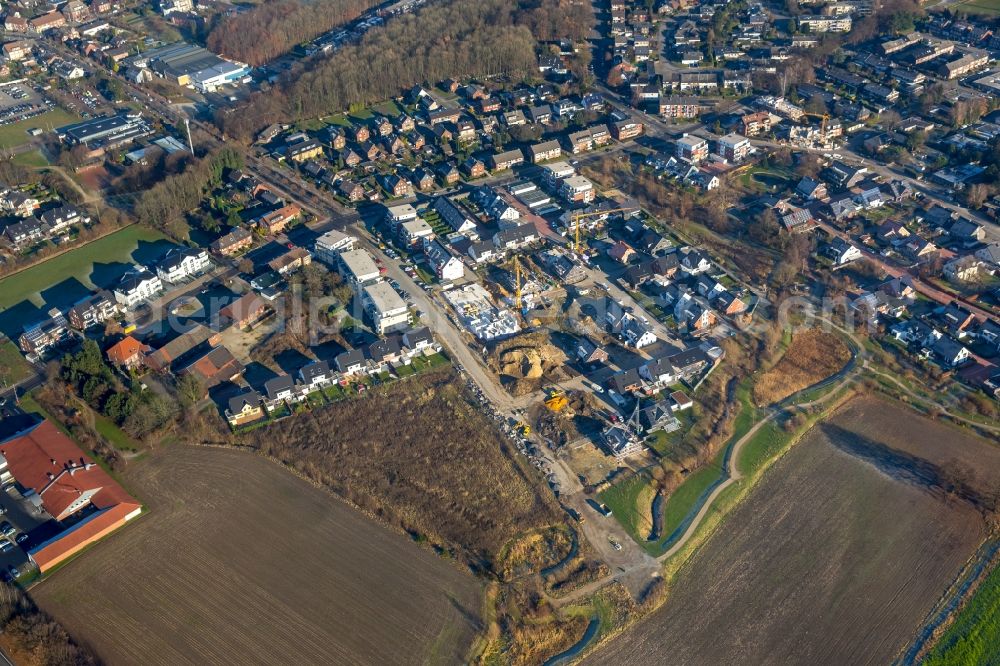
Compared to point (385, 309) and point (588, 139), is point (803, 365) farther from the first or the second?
point (588, 139)

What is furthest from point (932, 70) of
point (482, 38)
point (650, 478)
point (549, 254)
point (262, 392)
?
point (262, 392)

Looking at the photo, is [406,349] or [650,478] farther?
[406,349]

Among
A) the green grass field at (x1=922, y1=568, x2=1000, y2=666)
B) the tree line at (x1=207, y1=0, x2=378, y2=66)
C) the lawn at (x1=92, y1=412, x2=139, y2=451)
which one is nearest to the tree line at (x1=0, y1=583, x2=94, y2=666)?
the lawn at (x1=92, y1=412, x2=139, y2=451)

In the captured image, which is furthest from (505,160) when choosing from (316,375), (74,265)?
(74,265)

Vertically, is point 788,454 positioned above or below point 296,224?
below

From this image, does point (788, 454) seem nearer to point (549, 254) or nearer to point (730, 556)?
point (730, 556)
